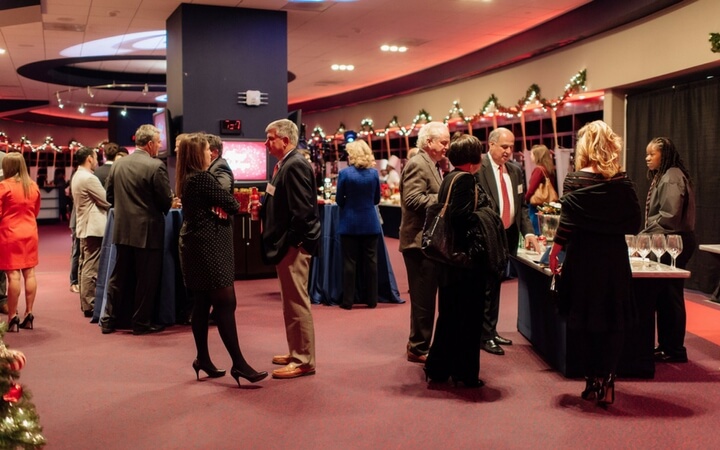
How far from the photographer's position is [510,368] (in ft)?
15.2

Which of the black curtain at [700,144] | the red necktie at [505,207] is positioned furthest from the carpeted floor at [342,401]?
the black curtain at [700,144]

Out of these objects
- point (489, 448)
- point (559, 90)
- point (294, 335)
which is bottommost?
point (489, 448)

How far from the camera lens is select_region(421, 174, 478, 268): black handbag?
400 centimetres

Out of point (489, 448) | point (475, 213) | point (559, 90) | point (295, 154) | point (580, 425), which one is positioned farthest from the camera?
point (559, 90)

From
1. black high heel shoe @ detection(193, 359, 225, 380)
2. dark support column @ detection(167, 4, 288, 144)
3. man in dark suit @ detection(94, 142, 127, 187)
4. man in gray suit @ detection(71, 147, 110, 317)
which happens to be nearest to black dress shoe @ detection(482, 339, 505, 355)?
black high heel shoe @ detection(193, 359, 225, 380)

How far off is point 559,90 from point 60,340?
7.68 metres

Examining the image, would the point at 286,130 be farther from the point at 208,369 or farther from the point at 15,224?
the point at 15,224

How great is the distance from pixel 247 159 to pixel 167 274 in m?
3.18

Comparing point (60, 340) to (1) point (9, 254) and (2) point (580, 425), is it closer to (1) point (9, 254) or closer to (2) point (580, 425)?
(1) point (9, 254)

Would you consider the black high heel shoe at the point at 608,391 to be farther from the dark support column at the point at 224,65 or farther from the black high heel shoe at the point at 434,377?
the dark support column at the point at 224,65

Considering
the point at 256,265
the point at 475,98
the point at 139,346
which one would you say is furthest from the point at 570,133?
the point at 139,346

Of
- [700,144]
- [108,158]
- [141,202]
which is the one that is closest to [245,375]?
[141,202]

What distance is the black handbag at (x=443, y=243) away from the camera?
4.00 meters

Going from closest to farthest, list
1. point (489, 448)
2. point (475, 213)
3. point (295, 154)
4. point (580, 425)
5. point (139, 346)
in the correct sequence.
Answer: point (489, 448), point (580, 425), point (475, 213), point (295, 154), point (139, 346)
